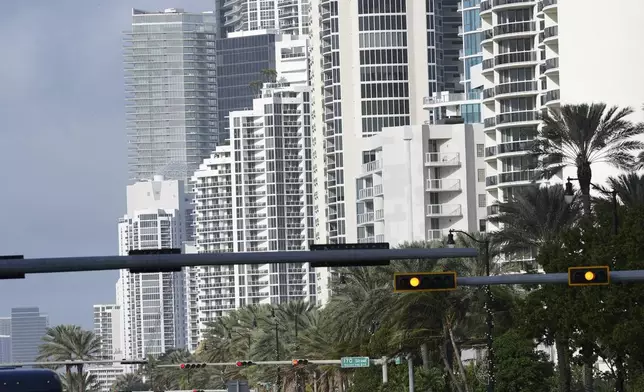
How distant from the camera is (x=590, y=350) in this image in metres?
70.9

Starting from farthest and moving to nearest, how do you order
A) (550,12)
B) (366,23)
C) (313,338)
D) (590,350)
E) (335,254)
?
(366,23) → (550,12) → (313,338) → (590,350) → (335,254)

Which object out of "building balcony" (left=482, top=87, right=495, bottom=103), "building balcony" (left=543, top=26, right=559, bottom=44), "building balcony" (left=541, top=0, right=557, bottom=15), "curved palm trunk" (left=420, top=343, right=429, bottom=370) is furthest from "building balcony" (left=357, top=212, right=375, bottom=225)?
"curved palm trunk" (left=420, top=343, right=429, bottom=370)

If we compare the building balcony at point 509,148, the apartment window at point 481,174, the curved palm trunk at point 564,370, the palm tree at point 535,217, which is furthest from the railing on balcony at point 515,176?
the curved palm trunk at point 564,370

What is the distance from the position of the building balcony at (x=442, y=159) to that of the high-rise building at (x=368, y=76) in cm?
1668

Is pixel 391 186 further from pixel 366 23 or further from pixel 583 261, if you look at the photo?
pixel 583 261

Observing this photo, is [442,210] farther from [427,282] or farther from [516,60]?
[427,282]

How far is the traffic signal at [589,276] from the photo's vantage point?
3875 cm

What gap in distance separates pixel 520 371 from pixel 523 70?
5858 cm

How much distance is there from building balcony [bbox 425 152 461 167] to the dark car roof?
11901cm

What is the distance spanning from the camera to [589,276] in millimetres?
38844

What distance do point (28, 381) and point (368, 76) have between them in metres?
143

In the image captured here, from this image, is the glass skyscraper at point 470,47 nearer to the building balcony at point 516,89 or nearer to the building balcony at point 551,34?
the building balcony at point 516,89

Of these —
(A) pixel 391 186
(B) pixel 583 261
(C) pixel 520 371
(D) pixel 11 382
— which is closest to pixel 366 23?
(A) pixel 391 186

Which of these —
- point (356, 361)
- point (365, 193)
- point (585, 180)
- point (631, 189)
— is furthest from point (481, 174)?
point (585, 180)
